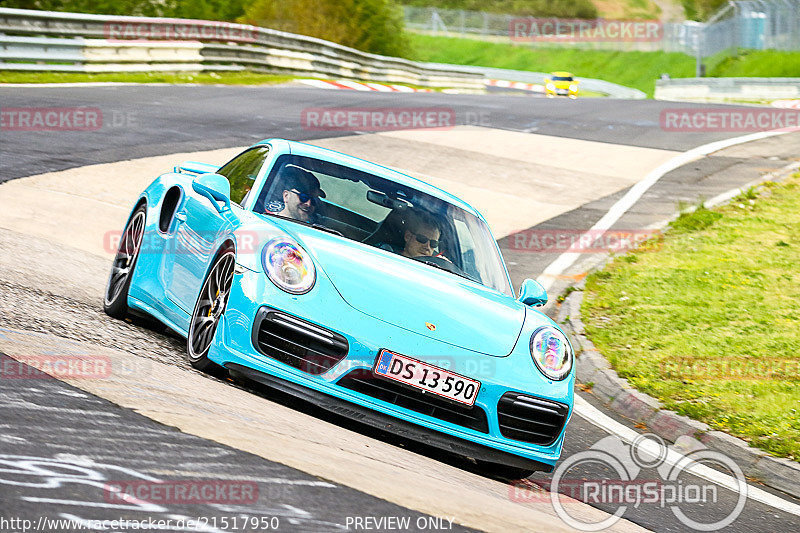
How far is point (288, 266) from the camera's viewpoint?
5.40 metres

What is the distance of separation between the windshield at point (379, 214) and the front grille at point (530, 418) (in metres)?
1.17

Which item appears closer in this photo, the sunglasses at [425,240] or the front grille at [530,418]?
the front grille at [530,418]

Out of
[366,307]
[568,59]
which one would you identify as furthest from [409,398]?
[568,59]

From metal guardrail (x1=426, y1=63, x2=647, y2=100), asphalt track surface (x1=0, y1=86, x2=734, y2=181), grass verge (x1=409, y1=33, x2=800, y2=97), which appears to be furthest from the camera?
grass verge (x1=409, y1=33, x2=800, y2=97)

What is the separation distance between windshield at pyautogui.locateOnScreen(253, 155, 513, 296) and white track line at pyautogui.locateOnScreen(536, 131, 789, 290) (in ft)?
14.6

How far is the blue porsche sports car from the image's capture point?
5.18 metres

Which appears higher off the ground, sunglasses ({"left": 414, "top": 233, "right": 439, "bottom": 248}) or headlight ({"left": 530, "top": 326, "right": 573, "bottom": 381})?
sunglasses ({"left": 414, "top": 233, "right": 439, "bottom": 248})

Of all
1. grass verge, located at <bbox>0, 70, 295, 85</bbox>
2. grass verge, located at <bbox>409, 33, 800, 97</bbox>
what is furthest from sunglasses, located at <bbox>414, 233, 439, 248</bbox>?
grass verge, located at <bbox>409, 33, 800, 97</bbox>

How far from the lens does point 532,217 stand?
1377 centimetres

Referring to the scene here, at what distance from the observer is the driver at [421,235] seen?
251 inches

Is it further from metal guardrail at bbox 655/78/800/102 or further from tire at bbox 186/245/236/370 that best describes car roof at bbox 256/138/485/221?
metal guardrail at bbox 655/78/800/102

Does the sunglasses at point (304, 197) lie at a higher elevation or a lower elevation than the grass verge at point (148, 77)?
higher

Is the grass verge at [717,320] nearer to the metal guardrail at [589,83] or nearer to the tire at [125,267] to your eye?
the tire at [125,267]

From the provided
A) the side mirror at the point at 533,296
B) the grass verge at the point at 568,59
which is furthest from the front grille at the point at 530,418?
the grass verge at the point at 568,59
